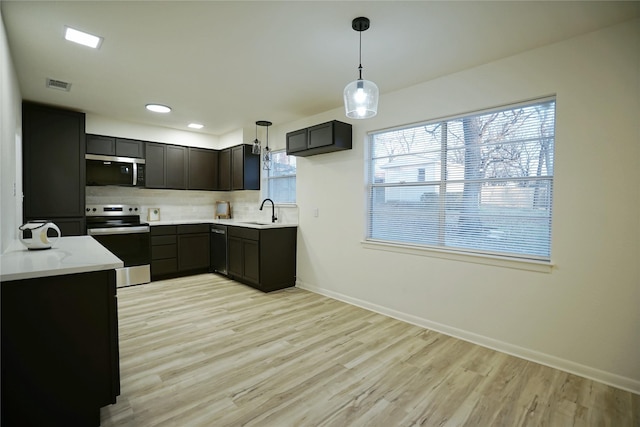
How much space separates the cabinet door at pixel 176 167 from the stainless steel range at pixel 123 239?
0.88 m

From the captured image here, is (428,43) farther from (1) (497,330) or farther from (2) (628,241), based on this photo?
(1) (497,330)

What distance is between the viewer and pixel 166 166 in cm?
520

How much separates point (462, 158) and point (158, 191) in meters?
4.78

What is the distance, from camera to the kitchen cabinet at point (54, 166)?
3.87 meters

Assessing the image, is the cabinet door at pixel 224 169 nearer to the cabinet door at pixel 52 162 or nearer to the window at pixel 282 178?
the window at pixel 282 178

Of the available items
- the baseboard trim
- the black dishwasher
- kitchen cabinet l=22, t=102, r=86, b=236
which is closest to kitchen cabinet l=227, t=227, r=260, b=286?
the black dishwasher

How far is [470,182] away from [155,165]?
15.0 ft

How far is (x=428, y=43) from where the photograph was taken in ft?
8.11

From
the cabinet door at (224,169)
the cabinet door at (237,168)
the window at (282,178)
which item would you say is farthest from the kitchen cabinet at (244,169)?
the window at (282,178)

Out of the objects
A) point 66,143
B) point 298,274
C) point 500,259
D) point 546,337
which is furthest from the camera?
point 298,274

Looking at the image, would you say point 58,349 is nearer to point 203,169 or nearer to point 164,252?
point 164,252

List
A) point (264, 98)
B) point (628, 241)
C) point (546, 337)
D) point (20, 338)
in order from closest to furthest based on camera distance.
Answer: point (20, 338) < point (628, 241) < point (546, 337) < point (264, 98)

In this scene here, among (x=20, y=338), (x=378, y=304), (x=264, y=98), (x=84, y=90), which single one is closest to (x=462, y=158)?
(x=378, y=304)

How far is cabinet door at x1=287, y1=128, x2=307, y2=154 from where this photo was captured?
13.4 feet
